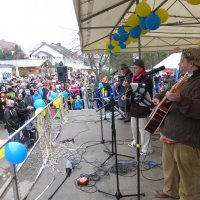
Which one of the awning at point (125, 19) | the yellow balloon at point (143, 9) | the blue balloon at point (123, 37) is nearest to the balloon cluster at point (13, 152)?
the awning at point (125, 19)

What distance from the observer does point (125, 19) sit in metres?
6.57

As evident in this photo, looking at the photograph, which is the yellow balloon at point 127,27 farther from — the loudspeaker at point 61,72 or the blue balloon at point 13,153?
the loudspeaker at point 61,72

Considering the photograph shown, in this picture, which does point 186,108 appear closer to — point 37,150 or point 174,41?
point 37,150

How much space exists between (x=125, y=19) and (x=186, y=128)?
16.1 ft

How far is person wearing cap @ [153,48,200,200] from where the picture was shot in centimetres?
213

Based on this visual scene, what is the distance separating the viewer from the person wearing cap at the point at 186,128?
84.0 inches

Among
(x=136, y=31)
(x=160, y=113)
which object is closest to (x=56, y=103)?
(x=136, y=31)

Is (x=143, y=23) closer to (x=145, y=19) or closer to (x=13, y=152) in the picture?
(x=145, y=19)

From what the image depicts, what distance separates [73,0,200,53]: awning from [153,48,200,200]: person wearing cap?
1.91 meters

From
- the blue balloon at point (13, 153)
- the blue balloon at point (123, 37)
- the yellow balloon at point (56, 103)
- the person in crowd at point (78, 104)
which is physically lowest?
the person in crowd at point (78, 104)

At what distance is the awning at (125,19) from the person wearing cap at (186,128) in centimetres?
191

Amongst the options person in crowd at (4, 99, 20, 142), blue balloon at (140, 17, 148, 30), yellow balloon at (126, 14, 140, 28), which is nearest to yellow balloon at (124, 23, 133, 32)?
yellow balloon at (126, 14, 140, 28)

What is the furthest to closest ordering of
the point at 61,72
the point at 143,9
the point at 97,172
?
the point at 61,72, the point at 143,9, the point at 97,172

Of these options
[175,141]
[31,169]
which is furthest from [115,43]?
[175,141]
